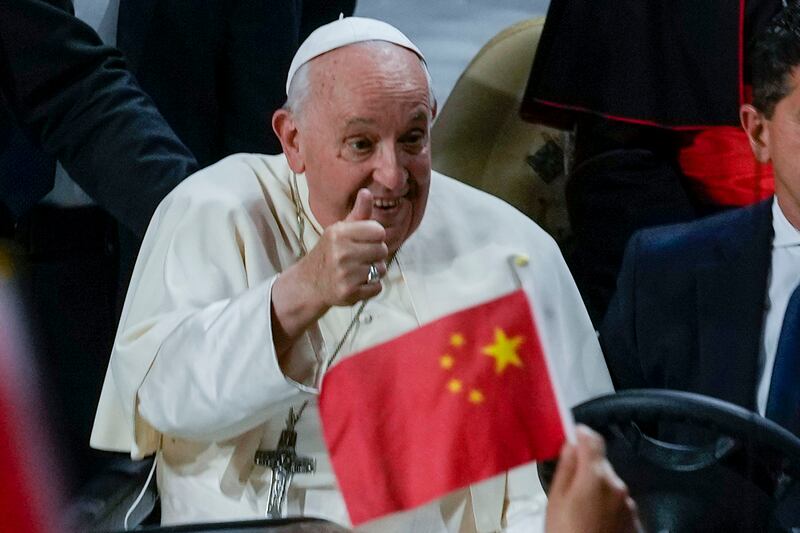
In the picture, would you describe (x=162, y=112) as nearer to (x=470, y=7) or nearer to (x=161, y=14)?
(x=161, y=14)

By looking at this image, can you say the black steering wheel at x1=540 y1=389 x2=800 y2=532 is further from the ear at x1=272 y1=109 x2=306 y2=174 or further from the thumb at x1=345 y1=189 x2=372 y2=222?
the ear at x1=272 y1=109 x2=306 y2=174

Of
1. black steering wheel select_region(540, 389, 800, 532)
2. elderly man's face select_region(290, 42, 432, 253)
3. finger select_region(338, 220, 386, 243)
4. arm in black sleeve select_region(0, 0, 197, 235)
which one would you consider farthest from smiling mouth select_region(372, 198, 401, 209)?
arm in black sleeve select_region(0, 0, 197, 235)

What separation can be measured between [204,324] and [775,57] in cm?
94

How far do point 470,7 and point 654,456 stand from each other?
1.21 metres

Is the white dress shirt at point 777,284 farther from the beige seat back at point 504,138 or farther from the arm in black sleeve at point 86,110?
the arm in black sleeve at point 86,110

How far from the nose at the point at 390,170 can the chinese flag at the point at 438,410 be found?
30 centimetres

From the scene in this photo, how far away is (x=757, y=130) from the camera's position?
7.41 ft

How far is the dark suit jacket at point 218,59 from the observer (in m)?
2.61

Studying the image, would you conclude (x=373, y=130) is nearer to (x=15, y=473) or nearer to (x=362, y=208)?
(x=362, y=208)

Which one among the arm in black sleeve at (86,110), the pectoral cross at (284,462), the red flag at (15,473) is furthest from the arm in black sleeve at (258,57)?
the red flag at (15,473)

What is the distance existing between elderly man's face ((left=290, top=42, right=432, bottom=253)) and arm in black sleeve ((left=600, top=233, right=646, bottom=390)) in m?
0.40

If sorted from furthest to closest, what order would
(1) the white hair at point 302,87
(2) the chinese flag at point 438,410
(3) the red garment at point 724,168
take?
1. (3) the red garment at point 724,168
2. (1) the white hair at point 302,87
3. (2) the chinese flag at point 438,410

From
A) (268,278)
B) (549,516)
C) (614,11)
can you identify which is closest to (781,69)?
(614,11)

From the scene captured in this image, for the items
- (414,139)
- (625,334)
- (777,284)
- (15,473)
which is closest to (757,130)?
(777,284)
